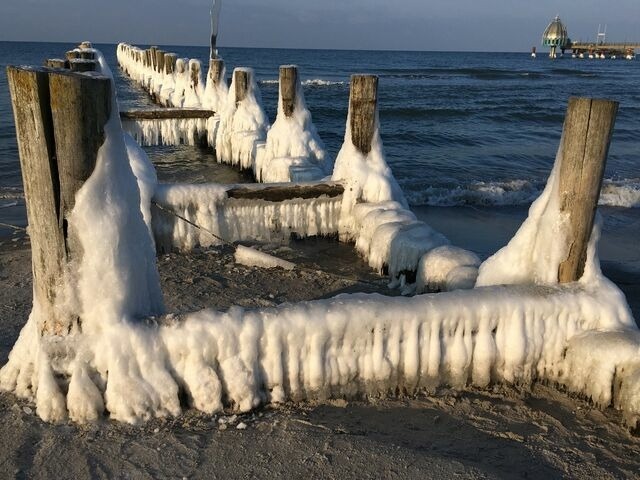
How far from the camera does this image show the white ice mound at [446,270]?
4.19m

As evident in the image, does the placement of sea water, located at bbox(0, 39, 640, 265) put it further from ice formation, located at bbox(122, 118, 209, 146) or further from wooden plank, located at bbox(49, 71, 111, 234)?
wooden plank, located at bbox(49, 71, 111, 234)

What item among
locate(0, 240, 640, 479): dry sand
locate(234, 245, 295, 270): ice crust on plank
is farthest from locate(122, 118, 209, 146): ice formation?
locate(0, 240, 640, 479): dry sand

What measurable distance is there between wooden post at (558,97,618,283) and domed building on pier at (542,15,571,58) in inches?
4592

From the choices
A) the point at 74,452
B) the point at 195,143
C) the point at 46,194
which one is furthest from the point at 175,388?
the point at 195,143

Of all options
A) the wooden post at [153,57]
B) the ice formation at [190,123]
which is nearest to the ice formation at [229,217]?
the ice formation at [190,123]

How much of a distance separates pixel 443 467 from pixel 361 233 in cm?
365

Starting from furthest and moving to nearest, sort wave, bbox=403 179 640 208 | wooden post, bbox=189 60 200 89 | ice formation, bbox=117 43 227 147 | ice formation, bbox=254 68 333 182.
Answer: wooden post, bbox=189 60 200 89
ice formation, bbox=117 43 227 147
wave, bbox=403 179 640 208
ice formation, bbox=254 68 333 182

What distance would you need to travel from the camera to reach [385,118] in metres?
23.5

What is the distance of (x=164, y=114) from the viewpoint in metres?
12.0

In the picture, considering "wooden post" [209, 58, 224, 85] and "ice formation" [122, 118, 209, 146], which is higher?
"wooden post" [209, 58, 224, 85]

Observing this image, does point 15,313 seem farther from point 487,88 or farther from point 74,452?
point 487,88

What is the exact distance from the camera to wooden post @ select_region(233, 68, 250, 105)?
385 inches

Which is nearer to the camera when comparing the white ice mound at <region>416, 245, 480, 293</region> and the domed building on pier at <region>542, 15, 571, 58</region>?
the white ice mound at <region>416, 245, 480, 293</region>

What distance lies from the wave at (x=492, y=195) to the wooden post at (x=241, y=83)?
363cm
